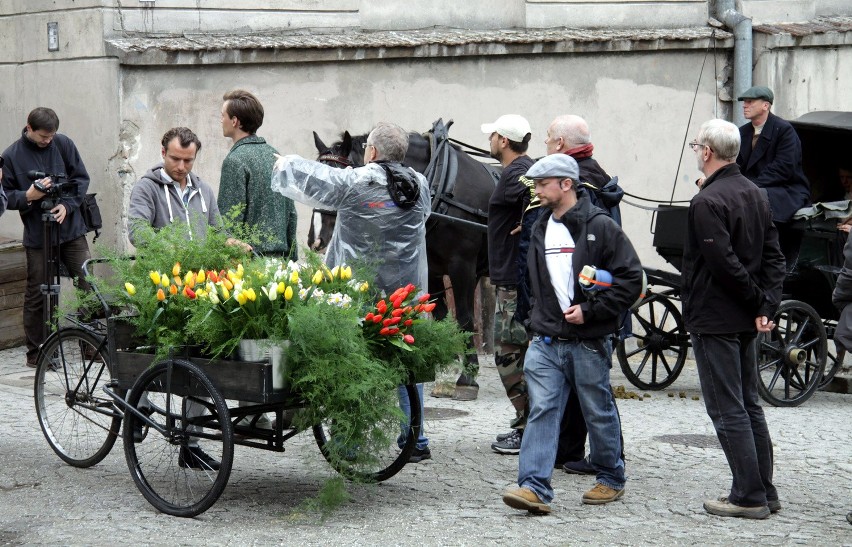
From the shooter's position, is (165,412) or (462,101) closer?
(165,412)

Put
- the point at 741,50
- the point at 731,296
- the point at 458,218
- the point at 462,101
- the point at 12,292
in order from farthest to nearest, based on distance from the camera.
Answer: the point at 741,50, the point at 462,101, the point at 12,292, the point at 458,218, the point at 731,296

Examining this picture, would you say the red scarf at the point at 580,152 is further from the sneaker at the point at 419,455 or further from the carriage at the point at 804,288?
the carriage at the point at 804,288

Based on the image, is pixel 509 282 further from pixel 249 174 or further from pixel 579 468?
pixel 249 174

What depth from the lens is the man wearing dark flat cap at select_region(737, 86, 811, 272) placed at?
9867 mm

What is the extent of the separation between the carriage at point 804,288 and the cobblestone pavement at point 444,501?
1.28 meters

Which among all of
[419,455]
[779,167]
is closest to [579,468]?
[419,455]

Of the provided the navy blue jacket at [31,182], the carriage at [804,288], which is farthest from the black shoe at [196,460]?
the navy blue jacket at [31,182]

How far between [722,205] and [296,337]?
80.1 inches

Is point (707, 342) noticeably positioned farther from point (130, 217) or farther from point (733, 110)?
point (733, 110)

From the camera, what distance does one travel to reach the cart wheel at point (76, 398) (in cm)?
708

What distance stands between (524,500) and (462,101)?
7.39 meters

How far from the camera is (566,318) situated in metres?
6.23

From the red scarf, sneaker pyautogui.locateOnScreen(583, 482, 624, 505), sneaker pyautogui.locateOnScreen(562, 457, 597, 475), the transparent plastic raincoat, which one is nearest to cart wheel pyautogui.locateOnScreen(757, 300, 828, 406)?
sneaker pyautogui.locateOnScreen(562, 457, 597, 475)

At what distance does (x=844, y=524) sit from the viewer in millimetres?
6266
